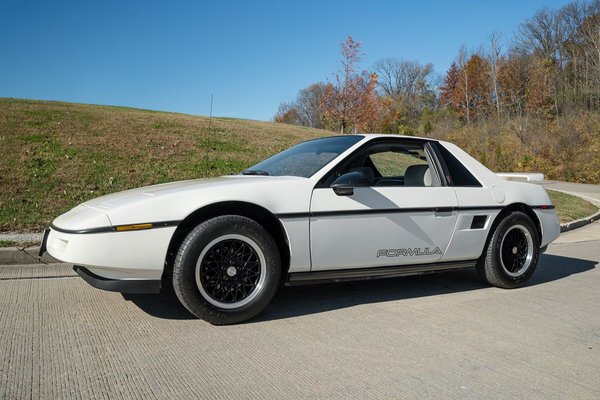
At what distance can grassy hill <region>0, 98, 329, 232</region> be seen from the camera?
834cm

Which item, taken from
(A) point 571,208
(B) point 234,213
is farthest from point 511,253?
(A) point 571,208

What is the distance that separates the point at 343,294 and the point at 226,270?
4.53 feet

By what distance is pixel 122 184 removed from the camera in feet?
31.9

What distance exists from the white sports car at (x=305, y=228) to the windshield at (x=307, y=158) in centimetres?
2

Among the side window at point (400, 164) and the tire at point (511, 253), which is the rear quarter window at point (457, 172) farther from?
the tire at point (511, 253)

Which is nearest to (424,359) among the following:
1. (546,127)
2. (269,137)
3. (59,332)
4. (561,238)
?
(59,332)

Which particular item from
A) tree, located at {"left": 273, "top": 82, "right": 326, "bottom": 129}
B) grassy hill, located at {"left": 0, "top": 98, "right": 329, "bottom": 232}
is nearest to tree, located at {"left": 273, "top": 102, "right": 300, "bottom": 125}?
tree, located at {"left": 273, "top": 82, "right": 326, "bottom": 129}

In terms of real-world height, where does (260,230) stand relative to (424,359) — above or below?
above

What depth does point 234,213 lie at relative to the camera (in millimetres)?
Answer: 3584

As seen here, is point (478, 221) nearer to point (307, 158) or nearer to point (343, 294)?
point (343, 294)

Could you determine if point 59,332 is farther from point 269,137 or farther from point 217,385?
point 269,137

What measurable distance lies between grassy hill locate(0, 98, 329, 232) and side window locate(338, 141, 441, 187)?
5.10 m

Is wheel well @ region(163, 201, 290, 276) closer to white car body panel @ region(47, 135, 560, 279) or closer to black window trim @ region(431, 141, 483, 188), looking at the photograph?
white car body panel @ region(47, 135, 560, 279)

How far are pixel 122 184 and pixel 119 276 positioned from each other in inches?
272
